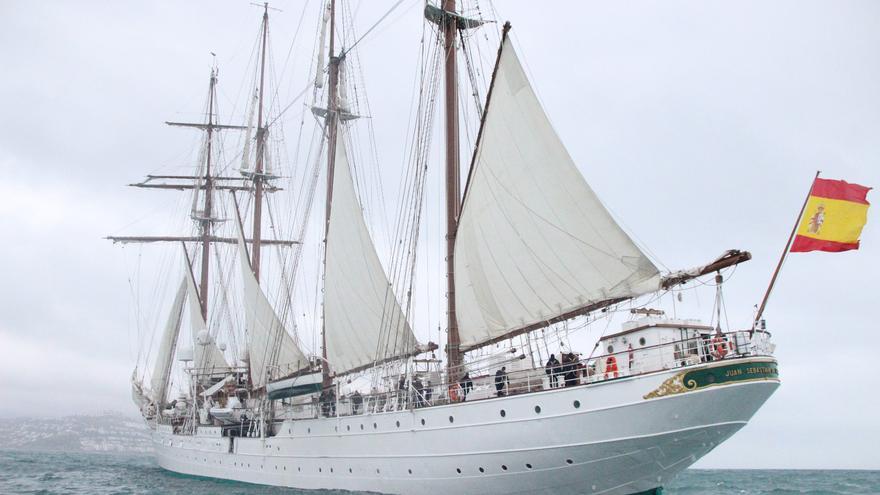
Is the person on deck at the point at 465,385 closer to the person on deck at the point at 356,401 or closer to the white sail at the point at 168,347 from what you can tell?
the person on deck at the point at 356,401

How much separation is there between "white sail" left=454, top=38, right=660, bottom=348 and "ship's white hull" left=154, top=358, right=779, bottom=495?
269cm

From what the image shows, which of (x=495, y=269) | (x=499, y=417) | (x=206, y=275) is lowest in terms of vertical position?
(x=499, y=417)

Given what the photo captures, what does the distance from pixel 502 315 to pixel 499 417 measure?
3.34m

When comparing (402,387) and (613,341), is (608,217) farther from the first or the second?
(402,387)

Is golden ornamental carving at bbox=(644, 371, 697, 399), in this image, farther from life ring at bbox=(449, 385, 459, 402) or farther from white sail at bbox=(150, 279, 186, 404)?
white sail at bbox=(150, 279, 186, 404)

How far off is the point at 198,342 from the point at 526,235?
2790cm

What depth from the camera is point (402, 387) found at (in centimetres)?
2275

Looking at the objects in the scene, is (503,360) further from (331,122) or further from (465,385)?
(331,122)

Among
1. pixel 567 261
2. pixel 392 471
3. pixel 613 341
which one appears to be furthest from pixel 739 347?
pixel 392 471

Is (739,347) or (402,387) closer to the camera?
(739,347)

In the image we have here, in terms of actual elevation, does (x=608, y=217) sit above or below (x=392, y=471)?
above

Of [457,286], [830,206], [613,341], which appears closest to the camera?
[830,206]

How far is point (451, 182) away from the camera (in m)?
23.5

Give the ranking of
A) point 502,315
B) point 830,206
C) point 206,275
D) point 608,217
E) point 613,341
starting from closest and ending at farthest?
point 830,206 < point 608,217 < point 613,341 < point 502,315 < point 206,275
